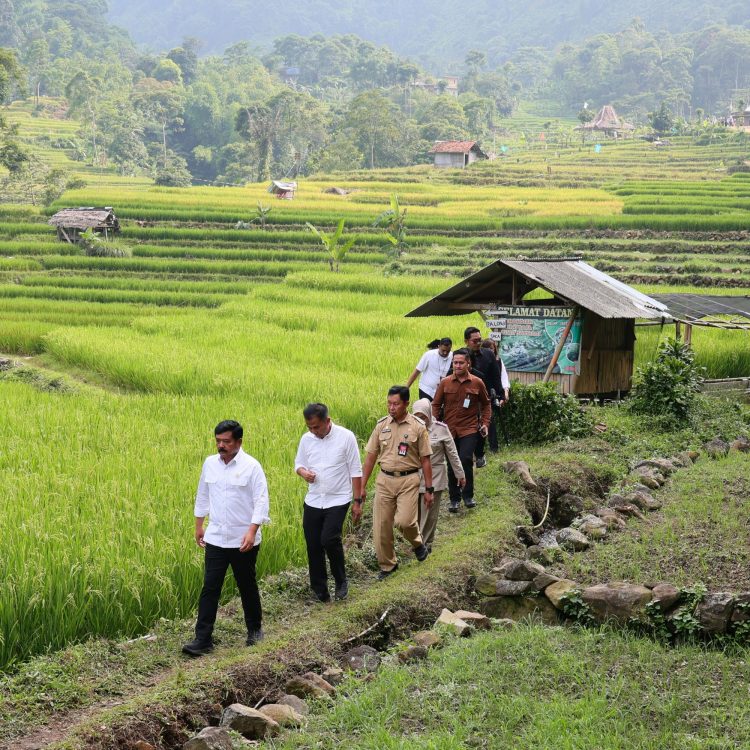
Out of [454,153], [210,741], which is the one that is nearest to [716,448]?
[210,741]

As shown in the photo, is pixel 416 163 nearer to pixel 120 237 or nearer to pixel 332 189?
pixel 332 189

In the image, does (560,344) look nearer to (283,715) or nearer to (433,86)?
(283,715)

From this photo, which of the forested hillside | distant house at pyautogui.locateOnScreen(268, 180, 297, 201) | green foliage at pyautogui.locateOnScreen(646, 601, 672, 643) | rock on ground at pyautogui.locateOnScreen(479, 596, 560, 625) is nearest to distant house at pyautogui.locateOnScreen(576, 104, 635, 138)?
the forested hillside

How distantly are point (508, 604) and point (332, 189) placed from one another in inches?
1766

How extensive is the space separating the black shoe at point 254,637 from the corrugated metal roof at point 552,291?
6.85 meters

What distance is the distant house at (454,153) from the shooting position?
62000mm

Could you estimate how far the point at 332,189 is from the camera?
4991 centimetres

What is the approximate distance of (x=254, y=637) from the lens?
6086 millimetres

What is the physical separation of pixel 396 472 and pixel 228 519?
5.36ft

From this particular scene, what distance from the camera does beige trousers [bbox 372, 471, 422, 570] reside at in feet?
23.5

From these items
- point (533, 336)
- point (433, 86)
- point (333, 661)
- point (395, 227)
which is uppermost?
point (433, 86)

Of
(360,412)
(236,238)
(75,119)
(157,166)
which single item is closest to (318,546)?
(360,412)

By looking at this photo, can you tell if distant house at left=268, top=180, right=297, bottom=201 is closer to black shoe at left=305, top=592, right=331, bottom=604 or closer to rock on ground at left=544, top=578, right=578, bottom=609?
black shoe at left=305, top=592, right=331, bottom=604

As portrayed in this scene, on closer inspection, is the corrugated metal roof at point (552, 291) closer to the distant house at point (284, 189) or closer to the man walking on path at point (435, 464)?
the man walking on path at point (435, 464)
